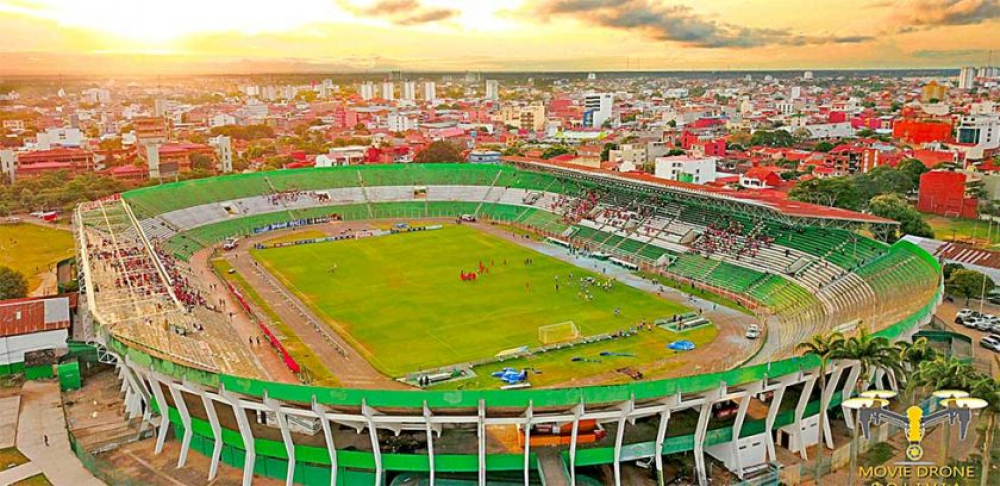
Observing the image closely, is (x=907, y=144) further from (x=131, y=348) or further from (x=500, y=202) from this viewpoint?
(x=131, y=348)

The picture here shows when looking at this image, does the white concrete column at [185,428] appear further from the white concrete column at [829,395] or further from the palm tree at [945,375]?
the palm tree at [945,375]

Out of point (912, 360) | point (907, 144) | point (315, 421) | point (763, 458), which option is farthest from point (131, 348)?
point (907, 144)

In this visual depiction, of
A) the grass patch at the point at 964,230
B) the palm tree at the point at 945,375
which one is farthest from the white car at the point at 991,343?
the grass patch at the point at 964,230

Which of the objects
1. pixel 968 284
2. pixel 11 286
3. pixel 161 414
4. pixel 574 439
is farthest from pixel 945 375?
pixel 11 286

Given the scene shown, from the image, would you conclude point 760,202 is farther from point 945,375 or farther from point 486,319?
point 945,375

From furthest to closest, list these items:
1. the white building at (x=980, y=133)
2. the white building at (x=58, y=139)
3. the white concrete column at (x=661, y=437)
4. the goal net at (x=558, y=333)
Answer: the white building at (x=58, y=139)
the white building at (x=980, y=133)
the goal net at (x=558, y=333)
the white concrete column at (x=661, y=437)

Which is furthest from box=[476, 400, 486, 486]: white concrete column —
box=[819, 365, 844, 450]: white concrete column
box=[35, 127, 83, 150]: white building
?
box=[35, 127, 83, 150]: white building
